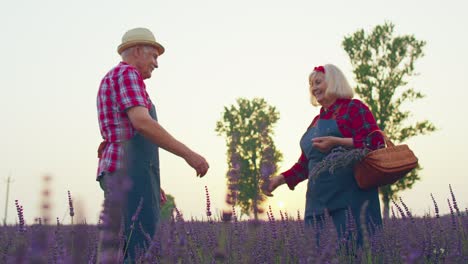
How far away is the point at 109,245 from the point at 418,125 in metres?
26.2

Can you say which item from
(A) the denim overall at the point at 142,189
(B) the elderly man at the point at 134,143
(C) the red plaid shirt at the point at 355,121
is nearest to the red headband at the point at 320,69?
(C) the red plaid shirt at the point at 355,121

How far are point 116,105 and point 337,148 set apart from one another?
1.55 m

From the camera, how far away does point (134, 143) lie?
3.42 m

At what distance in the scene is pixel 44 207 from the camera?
109cm

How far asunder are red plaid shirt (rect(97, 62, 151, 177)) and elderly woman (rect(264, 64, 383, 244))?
55.1 inches

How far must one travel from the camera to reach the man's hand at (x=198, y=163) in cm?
327

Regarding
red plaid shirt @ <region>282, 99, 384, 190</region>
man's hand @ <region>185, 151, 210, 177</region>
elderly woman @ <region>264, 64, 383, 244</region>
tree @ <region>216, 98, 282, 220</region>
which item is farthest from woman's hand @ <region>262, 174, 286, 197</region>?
tree @ <region>216, 98, 282, 220</region>

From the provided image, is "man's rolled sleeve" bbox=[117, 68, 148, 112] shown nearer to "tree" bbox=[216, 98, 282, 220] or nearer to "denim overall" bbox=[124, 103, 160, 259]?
"denim overall" bbox=[124, 103, 160, 259]

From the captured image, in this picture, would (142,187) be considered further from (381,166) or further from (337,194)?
(381,166)

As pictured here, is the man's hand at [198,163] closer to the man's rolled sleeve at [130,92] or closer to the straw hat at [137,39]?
the man's rolled sleeve at [130,92]

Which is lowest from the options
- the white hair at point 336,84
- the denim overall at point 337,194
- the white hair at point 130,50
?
the denim overall at point 337,194

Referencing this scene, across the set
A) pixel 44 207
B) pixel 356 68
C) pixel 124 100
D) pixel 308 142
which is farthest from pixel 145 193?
pixel 356 68

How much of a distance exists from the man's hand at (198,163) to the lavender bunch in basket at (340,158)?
102 centimetres

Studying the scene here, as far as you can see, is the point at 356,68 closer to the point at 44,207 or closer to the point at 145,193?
the point at 145,193
